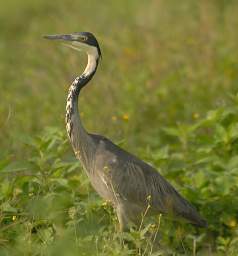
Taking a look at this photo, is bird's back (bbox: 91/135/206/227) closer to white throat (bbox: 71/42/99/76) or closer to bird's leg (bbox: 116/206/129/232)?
bird's leg (bbox: 116/206/129/232)

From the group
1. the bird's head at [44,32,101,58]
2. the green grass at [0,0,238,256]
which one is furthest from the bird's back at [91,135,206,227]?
the bird's head at [44,32,101,58]

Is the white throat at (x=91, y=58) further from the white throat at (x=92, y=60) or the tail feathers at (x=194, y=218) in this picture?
the tail feathers at (x=194, y=218)

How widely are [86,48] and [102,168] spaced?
3.38 ft

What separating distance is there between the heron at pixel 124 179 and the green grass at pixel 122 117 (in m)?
0.14

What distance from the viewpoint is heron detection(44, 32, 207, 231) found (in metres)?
7.00

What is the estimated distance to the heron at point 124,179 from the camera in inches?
276

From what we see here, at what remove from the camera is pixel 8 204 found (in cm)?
640

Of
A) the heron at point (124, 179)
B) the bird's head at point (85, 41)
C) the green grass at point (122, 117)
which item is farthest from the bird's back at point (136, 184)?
the bird's head at point (85, 41)

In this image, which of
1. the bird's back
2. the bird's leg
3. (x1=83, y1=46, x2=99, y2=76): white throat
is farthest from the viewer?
(x1=83, y1=46, x2=99, y2=76): white throat

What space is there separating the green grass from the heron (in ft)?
0.46

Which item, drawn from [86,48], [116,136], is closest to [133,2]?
[116,136]

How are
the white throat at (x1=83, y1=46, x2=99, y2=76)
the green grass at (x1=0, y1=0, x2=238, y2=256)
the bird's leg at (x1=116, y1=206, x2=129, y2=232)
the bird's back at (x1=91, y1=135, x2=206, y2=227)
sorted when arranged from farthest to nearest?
the white throat at (x1=83, y1=46, x2=99, y2=76) → the bird's back at (x1=91, y1=135, x2=206, y2=227) → the bird's leg at (x1=116, y1=206, x2=129, y2=232) → the green grass at (x1=0, y1=0, x2=238, y2=256)

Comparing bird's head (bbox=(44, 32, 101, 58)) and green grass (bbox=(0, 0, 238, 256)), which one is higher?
bird's head (bbox=(44, 32, 101, 58))

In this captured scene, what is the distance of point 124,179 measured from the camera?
7.11 meters
